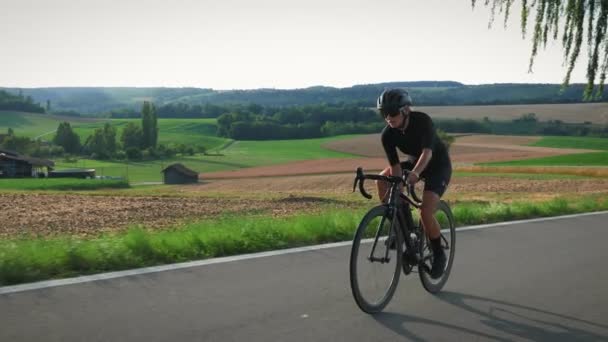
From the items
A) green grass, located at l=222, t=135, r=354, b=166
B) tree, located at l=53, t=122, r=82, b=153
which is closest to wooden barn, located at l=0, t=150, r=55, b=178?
green grass, located at l=222, t=135, r=354, b=166

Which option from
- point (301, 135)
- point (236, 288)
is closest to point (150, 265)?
point (236, 288)

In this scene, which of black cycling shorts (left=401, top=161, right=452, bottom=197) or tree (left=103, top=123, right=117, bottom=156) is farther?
tree (left=103, top=123, right=117, bottom=156)

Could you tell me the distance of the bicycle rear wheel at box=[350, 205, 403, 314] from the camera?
4914mm

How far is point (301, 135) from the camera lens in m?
106

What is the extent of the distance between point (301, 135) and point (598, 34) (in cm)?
9587

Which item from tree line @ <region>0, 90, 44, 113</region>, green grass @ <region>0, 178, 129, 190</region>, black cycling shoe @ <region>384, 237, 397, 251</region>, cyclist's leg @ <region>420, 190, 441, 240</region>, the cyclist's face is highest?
the cyclist's face

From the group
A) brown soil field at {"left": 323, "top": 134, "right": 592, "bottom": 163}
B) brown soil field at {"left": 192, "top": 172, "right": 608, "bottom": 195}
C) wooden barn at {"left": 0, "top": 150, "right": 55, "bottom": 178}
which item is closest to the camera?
brown soil field at {"left": 192, "top": 172, "right": 608, "bottom": 195}

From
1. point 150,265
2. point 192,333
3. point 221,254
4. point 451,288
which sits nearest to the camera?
point 192,333

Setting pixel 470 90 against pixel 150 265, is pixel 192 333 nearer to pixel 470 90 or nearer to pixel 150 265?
pixel 150 265

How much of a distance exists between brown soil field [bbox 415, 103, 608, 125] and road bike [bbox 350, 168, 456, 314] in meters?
83.8

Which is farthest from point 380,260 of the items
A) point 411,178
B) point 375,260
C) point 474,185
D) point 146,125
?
point 146,125

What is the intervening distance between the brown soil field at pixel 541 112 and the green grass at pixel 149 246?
81.3 meters

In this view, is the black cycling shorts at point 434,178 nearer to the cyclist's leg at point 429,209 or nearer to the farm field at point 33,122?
the cyclist's leg at point 429,209

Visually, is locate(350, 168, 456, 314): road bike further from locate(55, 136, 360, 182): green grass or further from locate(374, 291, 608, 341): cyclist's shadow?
locate(55, 136, 360, 182): green grass
